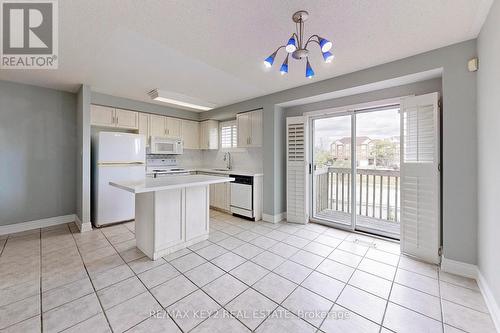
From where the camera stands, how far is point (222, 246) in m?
2.84

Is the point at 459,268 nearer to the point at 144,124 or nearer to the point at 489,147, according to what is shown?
the point at 489,147

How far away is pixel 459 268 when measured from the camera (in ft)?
7.06

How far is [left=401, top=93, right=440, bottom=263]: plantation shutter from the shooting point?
7.84 ft

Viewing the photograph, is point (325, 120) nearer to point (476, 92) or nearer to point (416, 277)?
point (476, 92)

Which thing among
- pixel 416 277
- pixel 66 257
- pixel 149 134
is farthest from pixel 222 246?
pixel 149 134

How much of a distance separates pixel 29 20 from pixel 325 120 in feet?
12.8

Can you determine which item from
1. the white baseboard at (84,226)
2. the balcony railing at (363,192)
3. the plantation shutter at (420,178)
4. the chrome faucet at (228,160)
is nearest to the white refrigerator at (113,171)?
the white baseboard at (84,226)

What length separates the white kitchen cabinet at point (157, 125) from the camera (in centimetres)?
453

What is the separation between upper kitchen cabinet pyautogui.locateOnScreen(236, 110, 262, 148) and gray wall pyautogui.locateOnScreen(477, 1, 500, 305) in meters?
2.99

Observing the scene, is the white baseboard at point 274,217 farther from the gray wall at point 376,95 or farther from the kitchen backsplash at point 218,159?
the gray wall at point 376,95

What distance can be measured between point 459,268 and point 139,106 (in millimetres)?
5567

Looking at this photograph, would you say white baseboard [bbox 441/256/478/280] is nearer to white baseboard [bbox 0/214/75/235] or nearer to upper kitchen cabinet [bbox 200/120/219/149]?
upper kitchen cabinet [bbox 200/120/219/149]

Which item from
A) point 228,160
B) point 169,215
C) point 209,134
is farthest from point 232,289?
point 209,134

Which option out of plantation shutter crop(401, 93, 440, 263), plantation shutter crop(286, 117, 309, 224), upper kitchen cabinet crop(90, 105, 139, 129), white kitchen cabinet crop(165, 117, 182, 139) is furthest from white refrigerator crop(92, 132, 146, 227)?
plantation shutter crop(401, 93, 440, 263)
